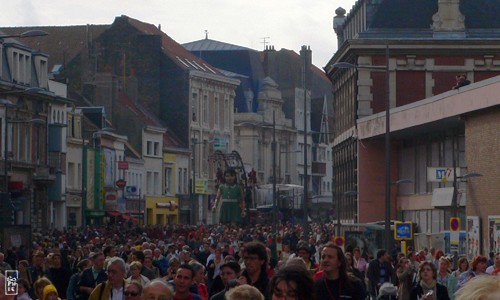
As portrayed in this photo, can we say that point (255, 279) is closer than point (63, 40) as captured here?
Yes

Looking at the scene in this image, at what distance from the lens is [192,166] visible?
12506 centimetres

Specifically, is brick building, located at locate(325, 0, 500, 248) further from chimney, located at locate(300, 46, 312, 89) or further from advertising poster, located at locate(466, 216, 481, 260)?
chimney, located at locate(300, 46, 312, 89)

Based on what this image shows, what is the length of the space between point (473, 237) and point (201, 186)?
260 feet

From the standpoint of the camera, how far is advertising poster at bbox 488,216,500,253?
41656 millimetres

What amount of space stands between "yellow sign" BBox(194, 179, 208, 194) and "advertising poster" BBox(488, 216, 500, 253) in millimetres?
78488

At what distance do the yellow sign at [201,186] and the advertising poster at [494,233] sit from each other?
78488 mm

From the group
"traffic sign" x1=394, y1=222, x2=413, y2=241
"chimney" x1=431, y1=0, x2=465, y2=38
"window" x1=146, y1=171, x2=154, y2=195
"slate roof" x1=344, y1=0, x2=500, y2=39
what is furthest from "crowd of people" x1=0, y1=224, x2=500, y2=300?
"window" x1=146, y1=171, x2=154, y2=195

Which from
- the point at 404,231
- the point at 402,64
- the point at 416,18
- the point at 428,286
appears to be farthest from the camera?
the point at 416,18

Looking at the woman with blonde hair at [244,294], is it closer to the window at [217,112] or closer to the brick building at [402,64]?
the brick building at [402,64]

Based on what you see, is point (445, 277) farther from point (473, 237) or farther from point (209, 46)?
point (209, 46)

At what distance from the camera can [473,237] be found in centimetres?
4706

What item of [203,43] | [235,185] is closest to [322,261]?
[235,185]

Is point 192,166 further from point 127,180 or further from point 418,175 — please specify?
point 418,175

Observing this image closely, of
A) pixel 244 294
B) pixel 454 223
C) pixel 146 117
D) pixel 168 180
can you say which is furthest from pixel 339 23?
pixel 244 294
